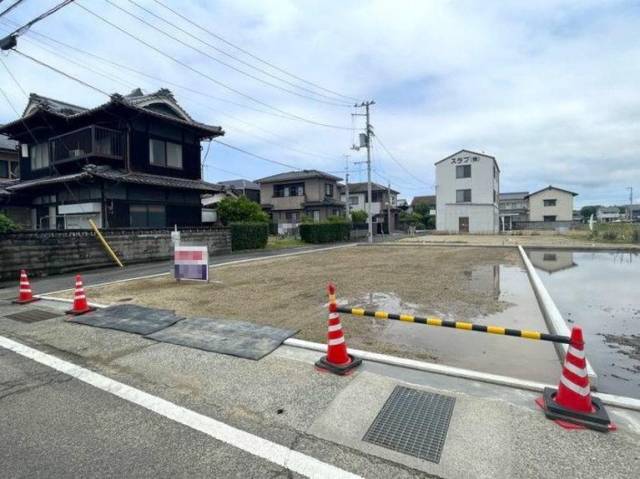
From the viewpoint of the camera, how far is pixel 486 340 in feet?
17.5

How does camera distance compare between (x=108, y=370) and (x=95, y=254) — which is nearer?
(x=108, y=370)

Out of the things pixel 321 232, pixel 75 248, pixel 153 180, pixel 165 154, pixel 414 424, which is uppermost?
pixel 165 154

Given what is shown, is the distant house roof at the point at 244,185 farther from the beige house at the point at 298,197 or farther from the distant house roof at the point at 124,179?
the distant house roof at the point at 124,179

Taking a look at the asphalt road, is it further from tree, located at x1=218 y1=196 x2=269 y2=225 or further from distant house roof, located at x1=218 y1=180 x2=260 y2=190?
distant house roof, located at x1=218 y1=180 x2=260 y2=190

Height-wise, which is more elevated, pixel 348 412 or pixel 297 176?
pixel 297 176

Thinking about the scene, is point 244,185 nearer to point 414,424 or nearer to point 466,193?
point 466,193

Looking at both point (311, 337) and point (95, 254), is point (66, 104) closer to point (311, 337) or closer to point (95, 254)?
point (95, 254)

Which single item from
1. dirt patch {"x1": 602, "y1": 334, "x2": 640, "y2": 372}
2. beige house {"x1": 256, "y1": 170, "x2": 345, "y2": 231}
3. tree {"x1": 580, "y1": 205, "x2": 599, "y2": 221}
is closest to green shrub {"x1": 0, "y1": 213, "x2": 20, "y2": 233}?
dirt patch {"x1": 602, "y1": 334, "x2": 640, "y2": 372}

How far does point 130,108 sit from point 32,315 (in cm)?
1256

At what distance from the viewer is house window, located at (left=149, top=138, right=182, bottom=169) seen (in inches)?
731

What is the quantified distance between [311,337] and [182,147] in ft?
59.5

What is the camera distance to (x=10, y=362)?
14.3 ft

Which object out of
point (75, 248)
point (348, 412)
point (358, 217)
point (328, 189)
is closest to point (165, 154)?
point (75, 248)

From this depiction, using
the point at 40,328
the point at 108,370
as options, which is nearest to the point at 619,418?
the point at 108,370
